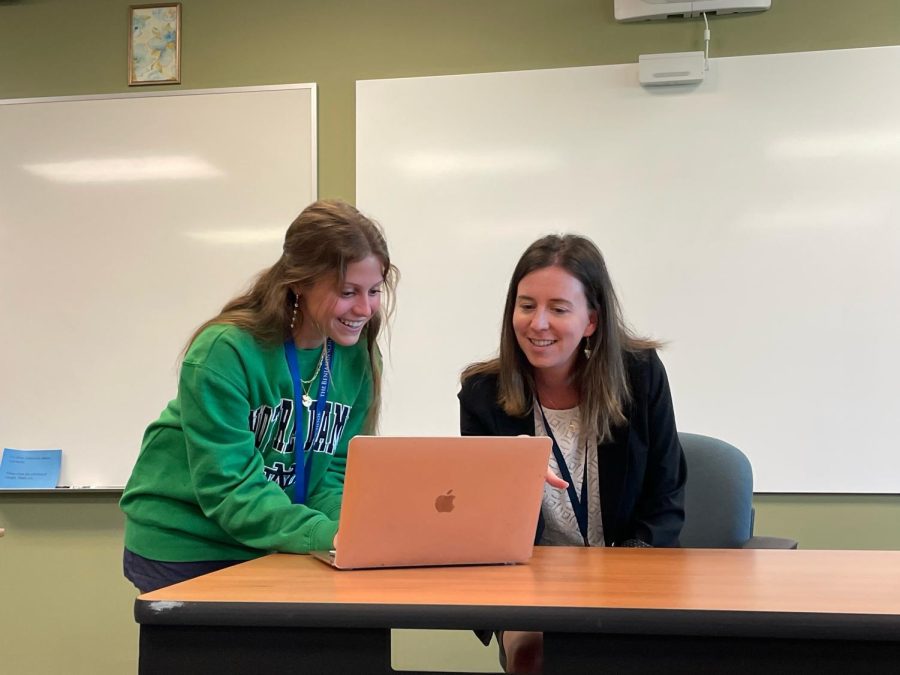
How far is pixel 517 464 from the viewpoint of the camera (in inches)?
48.4

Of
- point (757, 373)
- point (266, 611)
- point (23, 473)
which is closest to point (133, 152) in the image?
point (23, 473)

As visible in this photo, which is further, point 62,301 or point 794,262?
point 62,301

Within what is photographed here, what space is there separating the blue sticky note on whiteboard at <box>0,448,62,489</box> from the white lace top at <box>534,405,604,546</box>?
1.95 m

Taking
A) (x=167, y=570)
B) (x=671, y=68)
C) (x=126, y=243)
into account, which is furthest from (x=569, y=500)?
(x=126, y=243)

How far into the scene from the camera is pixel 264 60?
9.80ft

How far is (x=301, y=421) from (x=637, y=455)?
2.17ft

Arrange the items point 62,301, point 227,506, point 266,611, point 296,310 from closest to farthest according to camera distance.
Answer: point 266,611
point 227,506
point 296,310
point 62,301

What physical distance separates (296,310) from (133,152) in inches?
68.6

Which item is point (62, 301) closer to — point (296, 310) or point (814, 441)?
point (296, 310)

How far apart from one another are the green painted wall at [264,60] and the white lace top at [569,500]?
1.15 metres

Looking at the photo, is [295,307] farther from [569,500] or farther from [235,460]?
[569,500]

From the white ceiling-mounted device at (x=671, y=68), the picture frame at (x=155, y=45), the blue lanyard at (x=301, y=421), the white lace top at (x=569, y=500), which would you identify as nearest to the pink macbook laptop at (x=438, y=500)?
the blue lanyard at (x=301, y=421)

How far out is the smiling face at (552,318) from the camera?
5.61 feet

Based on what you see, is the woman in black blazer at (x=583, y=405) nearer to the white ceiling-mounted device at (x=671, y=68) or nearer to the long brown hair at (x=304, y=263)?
the long brown hair at (x=304, y=263)
